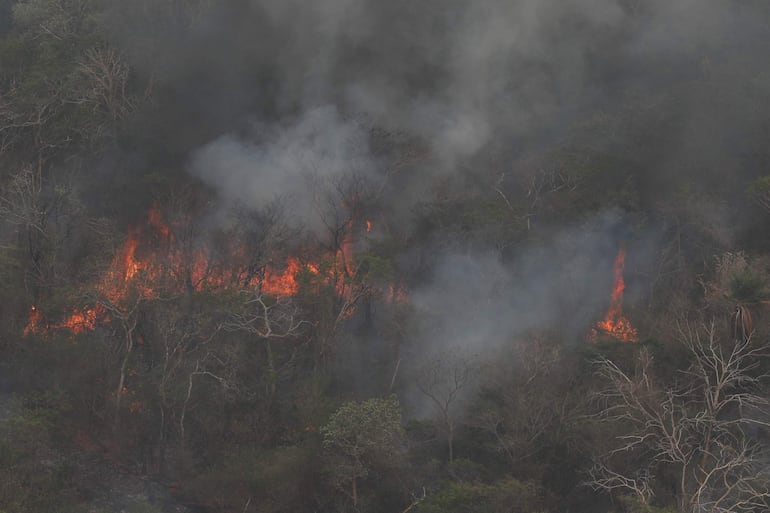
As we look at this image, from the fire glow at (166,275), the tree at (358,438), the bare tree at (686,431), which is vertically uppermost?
the fire glow at (166,275)

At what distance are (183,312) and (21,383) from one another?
5393mm

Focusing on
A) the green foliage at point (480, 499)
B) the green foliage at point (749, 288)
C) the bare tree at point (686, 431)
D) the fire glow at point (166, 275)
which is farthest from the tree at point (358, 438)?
the green foliage at point (749, 288)

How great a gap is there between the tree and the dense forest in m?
0.09

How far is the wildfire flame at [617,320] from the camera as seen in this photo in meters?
25.2

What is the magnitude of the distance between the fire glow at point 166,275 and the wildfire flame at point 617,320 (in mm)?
7185

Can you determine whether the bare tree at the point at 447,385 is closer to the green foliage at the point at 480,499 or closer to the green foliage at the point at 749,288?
the green foliage at the point at 480,499

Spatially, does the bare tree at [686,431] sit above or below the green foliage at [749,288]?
below

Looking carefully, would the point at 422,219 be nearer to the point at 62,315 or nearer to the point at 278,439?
the point at 278,439

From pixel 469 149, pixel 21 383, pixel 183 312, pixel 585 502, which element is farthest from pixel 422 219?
pixel 21 383

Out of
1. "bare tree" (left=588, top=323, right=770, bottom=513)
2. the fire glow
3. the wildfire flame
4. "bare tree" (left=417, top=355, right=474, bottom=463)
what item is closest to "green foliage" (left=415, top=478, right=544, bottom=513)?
"bare tree" (left=588, top=323, right=770, bottom=513)

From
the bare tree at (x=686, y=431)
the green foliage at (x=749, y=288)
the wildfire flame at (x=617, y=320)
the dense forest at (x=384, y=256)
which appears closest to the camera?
the green foliage at (x=749, y=288)

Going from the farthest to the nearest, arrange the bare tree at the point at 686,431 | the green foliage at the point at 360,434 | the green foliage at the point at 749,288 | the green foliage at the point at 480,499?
the green foliage at the point at 360,434
the bare tree at the point at 686,431
the green foliage at the point at 749,288
the green foliage at the point at 480,499

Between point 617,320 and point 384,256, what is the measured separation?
8.42 metres

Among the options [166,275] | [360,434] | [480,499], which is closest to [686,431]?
[480,499]
